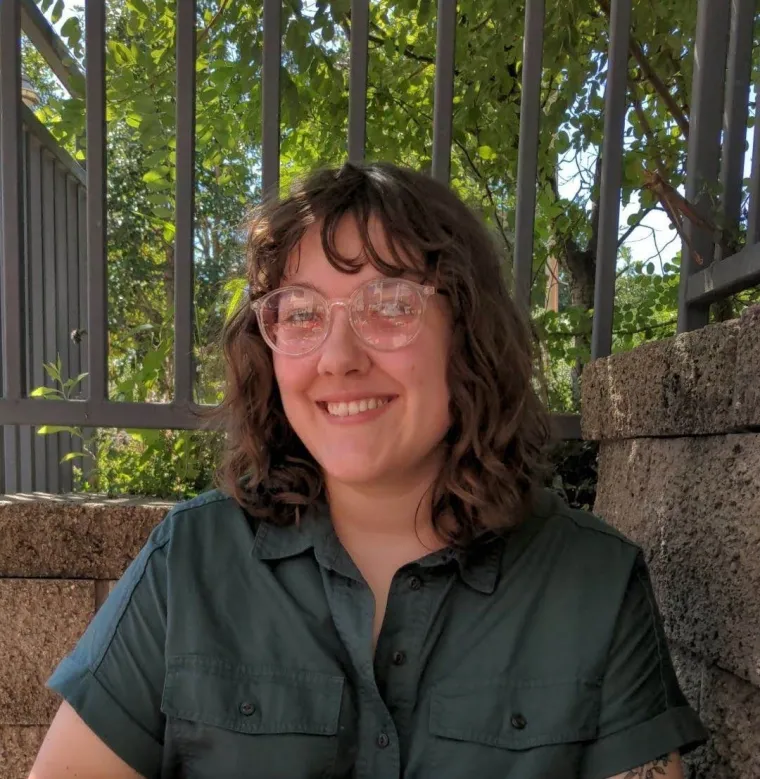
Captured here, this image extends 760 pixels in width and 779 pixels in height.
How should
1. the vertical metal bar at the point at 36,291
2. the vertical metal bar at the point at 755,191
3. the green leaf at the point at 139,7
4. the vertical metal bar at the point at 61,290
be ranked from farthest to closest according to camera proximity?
the vertical metal bar at the point at 61,290 < the vertical metal bar at the point at 36,291 < the green leaf at the point at 139,7 < the vertical metal bar at the point at 755,191

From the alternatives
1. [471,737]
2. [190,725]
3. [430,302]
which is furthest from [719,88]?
[190,725]

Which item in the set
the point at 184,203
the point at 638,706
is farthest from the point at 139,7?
the point at 638,706

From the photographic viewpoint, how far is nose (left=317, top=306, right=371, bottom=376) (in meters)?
1.30

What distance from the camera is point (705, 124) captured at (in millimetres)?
1796

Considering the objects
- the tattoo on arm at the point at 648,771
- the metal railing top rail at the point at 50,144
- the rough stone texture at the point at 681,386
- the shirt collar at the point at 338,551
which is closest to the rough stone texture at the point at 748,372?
the rough stone texture at the point at 681,386

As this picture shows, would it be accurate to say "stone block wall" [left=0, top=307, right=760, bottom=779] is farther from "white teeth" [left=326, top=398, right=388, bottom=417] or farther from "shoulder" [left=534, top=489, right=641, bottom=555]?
"white teeth" [left=326, top=398, right=388, bottom=417]

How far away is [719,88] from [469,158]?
5.19 ft

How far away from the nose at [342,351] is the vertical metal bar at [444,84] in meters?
0.80

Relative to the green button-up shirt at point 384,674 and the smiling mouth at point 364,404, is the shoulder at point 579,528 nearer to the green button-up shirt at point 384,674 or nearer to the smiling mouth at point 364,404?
the green button-up shirt at point 384,674

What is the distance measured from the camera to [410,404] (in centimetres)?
133

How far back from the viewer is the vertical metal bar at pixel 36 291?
9.08 ft

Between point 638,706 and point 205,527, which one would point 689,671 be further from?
point 205,527

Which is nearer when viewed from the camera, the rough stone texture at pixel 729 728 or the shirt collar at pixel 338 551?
the rough stone texture at pixel 729 728

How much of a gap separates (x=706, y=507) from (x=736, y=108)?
3.13 ft
